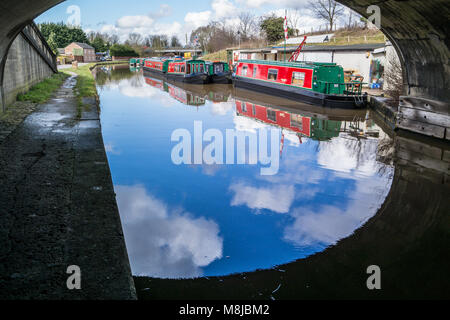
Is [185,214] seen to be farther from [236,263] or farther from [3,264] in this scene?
[3,264]

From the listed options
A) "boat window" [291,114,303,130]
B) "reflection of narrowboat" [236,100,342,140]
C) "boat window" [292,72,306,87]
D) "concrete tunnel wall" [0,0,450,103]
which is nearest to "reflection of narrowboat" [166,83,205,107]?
"reflection of narrowboat" [236,100,342,140]

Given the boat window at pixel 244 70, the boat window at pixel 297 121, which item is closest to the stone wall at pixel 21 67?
the boat window at pixel 297 121

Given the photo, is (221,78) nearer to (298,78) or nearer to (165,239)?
(298,78)

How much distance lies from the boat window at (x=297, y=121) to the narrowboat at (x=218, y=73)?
41.0 ft

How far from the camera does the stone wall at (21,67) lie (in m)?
10.0

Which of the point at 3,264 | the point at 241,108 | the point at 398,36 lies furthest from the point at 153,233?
the point at 241,108

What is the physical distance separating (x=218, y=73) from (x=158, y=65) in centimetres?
809

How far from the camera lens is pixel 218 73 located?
24547 millimetres

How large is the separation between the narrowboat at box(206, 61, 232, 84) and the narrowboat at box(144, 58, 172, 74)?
4.67 m

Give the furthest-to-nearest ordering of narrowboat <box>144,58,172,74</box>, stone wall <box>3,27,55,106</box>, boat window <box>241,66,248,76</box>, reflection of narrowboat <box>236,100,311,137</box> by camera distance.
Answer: narrowboat <box>144,58,172,74</box> → boat window <box>241,66,248,76</box> → reflection of narrowboat <box>236,100,311,137</box> → stone wall <box>3,27,55,106</box>

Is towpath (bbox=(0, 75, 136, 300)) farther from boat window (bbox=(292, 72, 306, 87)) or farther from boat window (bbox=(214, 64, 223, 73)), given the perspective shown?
boat window (bbox=(214, 64, 223, 73))

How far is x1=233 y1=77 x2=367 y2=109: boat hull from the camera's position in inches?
534

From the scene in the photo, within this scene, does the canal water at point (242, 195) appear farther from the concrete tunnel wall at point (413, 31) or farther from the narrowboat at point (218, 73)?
the narrowboat at point (218, 73)

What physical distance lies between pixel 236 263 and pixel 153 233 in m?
1.13
